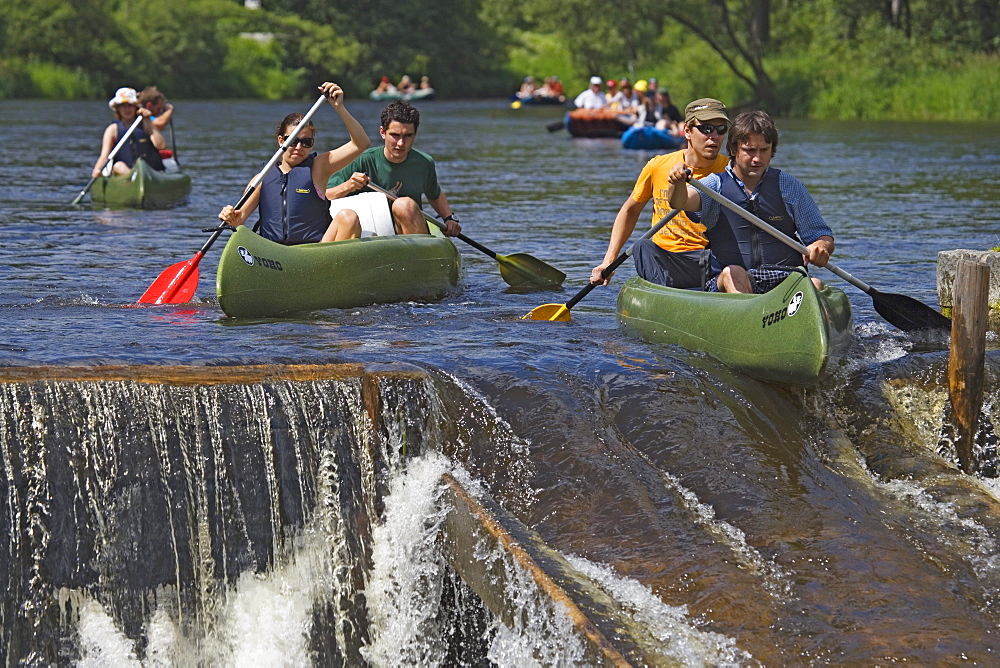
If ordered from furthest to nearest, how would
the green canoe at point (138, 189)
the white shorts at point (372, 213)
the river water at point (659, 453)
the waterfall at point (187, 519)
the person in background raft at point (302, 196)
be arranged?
1. the green canoe at point (138, 189)
2. the white shorts at point (372, 213)
3. the person in background raft at point (302, 196)
4. the waterfall at point (187, 519)
5. the river water at point (659, 453)

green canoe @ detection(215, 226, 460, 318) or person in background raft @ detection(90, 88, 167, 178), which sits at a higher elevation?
person in background raft @ detection(90, 88, 167, 178)

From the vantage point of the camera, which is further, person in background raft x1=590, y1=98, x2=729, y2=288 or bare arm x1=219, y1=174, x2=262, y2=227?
bare arm x1=219, y1=174, x2=262, y2=227

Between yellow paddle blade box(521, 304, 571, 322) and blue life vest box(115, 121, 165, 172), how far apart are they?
836cm

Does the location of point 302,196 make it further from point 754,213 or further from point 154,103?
point 154,103

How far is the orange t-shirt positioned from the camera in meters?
7.09

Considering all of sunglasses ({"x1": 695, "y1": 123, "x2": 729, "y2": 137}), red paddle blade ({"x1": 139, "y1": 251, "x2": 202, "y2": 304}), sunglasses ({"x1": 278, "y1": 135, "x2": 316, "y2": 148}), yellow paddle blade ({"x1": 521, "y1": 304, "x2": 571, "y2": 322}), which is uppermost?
sunglasses ({"x1": 695, "y1": 123, "x2": 729, "y2": 137})

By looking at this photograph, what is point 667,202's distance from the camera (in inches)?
282

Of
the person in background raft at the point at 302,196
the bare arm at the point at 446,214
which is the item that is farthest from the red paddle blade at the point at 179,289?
the bare arm at the point at 446,214

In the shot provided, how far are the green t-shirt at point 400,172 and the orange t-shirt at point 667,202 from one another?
1.98 metres

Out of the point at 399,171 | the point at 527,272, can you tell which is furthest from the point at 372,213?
the point at 527,272

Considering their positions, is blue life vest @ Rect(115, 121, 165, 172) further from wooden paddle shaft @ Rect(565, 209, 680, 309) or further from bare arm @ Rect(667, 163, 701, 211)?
bare arm @ Rect(667, 163, 701, 211)

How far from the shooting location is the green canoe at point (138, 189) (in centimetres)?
1434

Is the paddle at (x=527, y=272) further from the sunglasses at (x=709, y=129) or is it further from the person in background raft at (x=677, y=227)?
the sunglasses at (x=709, y=129)

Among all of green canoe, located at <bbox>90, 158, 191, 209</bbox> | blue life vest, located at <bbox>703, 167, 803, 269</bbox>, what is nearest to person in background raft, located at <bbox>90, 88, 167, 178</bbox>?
green canoe, located at <bbox>90, 158, 191, 209</bbox>
